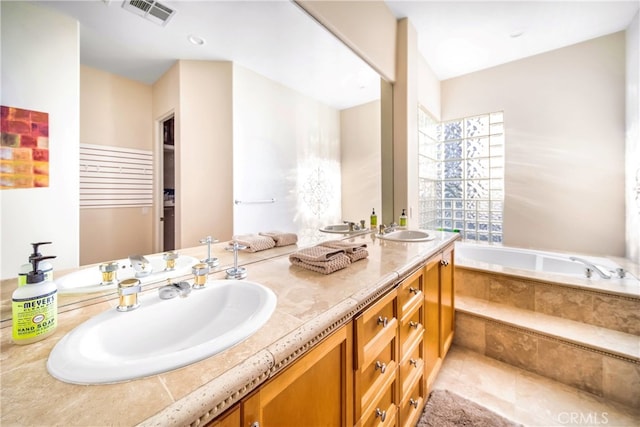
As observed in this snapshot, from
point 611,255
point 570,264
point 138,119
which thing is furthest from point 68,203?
point 611,255

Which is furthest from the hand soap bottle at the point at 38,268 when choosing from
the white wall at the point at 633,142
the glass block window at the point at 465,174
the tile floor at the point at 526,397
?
the white wall at the point at 633,142

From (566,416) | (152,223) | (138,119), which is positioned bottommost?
(566,416)

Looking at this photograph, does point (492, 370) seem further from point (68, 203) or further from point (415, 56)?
point (415, 56)

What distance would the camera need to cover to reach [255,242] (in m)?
1.26

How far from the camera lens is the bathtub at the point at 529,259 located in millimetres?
2336

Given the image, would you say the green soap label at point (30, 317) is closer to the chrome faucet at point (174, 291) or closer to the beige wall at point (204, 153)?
the chrome faucet at point (174, 291)

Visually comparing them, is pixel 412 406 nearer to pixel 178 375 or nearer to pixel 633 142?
pixel 178 375

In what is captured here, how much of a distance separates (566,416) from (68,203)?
243 cm

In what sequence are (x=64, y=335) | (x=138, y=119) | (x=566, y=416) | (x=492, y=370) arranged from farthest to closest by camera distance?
(x=492, y=370) → (x=566, y=416) → (x=138, y=119) → (x=64, y=335)

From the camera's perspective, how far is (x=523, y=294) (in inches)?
75.9

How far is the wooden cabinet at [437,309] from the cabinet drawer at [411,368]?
0.31ft

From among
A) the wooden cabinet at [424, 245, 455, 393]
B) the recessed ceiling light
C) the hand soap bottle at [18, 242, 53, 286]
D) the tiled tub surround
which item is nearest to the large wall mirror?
the recessed ceiling light

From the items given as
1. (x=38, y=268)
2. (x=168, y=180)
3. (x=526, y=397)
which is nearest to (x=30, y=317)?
(x=38, y=268)

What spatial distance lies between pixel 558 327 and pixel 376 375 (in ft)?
5.21
